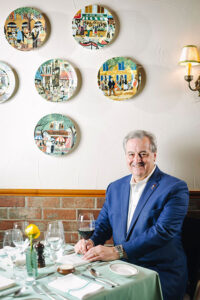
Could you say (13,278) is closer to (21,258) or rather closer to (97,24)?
(21,258)

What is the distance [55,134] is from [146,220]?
113 centimetres

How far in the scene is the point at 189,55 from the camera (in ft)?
8.07

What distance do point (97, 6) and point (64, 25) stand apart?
0.32m

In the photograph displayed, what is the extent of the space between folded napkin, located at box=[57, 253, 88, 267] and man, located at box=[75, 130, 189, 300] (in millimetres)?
35

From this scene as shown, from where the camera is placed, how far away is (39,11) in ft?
8.89

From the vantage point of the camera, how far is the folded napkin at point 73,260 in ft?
Result: 5.49

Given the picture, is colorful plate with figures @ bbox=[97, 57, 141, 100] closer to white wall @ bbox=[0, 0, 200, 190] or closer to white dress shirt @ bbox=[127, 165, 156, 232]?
white wall @ bbox=[0, 0, 200, 190]

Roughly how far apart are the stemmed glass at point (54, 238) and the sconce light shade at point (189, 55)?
1.60 meters

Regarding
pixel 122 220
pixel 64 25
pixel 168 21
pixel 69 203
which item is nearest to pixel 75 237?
pixel 69 203

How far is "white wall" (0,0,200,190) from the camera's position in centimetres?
264

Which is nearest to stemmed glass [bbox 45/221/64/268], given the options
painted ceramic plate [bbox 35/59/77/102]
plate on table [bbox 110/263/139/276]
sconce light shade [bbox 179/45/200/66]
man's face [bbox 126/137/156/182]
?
plate on table [bbox 110/263/139/276]

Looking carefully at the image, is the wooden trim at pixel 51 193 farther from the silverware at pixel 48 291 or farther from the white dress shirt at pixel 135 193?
the silverware at pixel 48 291

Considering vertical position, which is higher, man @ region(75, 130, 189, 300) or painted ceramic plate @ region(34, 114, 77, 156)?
painted ceramic plate @ region(34, 114, 77, 156)

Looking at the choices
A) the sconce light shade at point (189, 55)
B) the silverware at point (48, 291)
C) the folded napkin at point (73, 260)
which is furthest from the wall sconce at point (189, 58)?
the silverware at point (48, 291)
